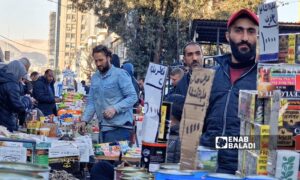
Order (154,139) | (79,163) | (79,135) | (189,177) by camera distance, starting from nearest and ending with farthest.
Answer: (189,177) → (154,139) → (79,163) → (79,135)

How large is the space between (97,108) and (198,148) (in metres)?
4.63

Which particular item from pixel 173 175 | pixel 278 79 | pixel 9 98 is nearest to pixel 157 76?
pixel 278 79

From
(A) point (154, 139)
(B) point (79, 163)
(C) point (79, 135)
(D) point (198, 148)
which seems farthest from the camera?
(C) point (79, 135)

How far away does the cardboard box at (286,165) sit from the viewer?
11.3ft

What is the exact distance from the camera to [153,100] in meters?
4.57

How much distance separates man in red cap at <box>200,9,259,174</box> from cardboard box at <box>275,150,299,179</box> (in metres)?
0.95

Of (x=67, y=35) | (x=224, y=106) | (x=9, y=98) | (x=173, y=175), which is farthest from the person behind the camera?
(x=67, y=35)

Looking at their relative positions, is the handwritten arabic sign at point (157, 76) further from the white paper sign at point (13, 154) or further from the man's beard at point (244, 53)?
the white paper sign at point (13, 154)

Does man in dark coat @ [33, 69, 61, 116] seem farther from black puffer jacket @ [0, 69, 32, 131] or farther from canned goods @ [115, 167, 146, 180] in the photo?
canned goods @ [115, 167, 146, 180]

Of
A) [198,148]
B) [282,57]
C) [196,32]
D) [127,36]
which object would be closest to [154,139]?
[198,148]

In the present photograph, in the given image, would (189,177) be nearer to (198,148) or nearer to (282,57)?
(198,148)

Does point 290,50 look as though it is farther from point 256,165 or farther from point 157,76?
point 256,165

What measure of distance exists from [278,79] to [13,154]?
2.17 metres

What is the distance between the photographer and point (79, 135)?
9109mm
